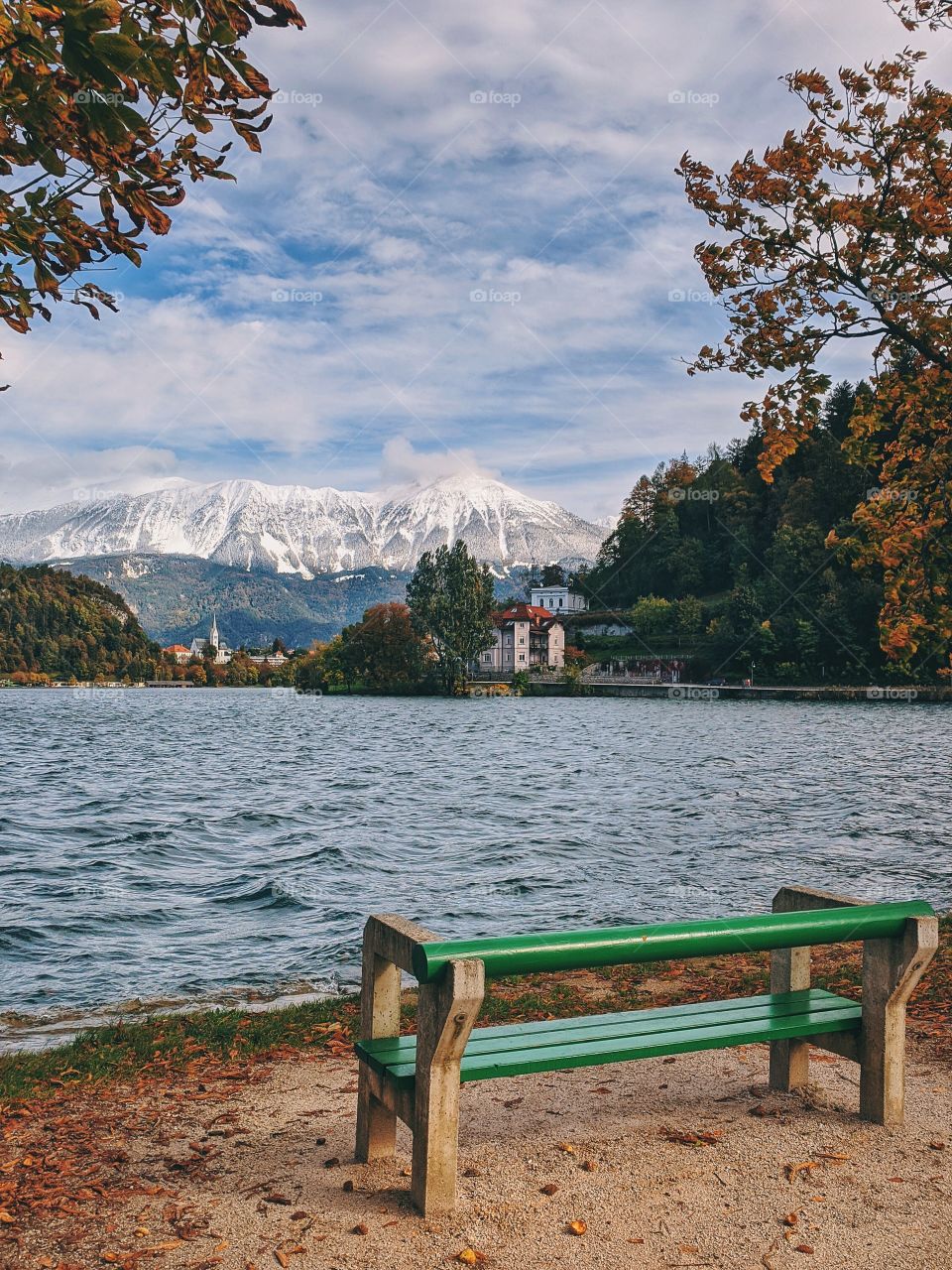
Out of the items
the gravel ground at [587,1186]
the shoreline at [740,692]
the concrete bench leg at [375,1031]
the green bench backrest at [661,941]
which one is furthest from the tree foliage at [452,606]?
the concrete bench leg at [375,1031]

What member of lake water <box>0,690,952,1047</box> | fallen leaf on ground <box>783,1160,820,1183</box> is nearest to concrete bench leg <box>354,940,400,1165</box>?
→ fallen leaf on ground <box>783,1160,820,1183</box>

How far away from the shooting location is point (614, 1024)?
5.85 meters

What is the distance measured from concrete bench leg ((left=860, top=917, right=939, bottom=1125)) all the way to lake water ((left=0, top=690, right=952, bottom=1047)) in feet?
24.7

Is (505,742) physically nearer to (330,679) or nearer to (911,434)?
(911,434)

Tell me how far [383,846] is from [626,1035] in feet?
66.0

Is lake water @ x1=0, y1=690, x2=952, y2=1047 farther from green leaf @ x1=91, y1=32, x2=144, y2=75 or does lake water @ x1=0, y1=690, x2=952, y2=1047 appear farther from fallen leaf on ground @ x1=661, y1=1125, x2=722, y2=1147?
green leaf @ x1=91, y1=32, x2=144, y2=75

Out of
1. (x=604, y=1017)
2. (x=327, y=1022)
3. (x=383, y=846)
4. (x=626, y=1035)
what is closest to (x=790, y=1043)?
(x=604, y=1017)

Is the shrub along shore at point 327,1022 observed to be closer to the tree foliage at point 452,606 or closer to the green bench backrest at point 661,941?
the green bench backrest at point 661,941

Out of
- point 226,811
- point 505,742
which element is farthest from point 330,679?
point 226,811

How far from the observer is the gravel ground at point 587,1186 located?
15.2ft

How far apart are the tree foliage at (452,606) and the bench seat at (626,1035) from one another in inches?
5043

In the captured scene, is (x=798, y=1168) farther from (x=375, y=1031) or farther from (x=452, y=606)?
(x=452, y=606)

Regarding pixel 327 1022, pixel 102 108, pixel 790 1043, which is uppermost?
pixel 102 108

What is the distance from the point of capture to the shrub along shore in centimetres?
787
